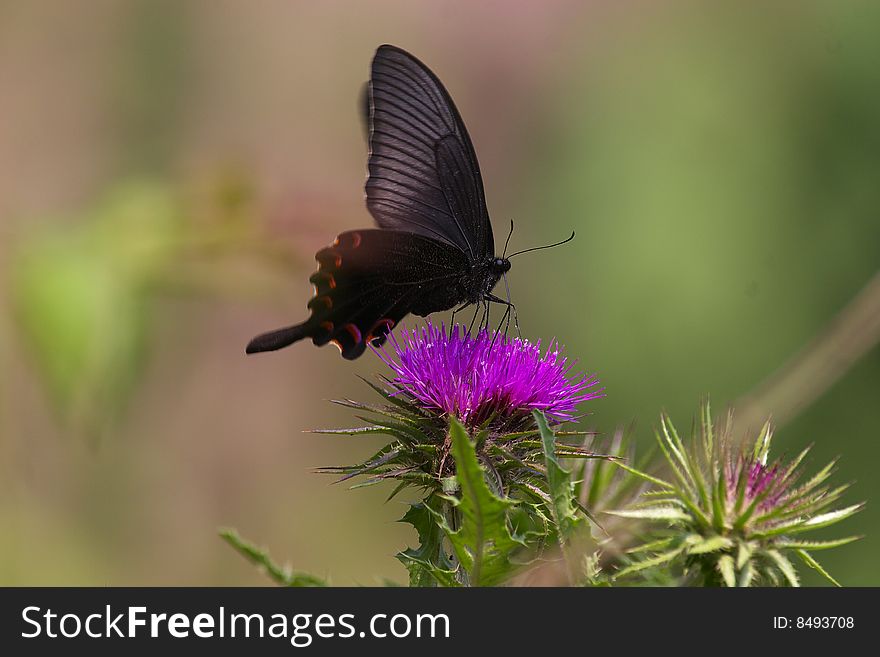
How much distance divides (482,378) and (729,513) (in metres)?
0.96

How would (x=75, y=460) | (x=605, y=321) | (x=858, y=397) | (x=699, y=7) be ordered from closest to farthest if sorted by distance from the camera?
1. (x=75, y=460)
2. (x=858, y=397)
3. (x=605, y=321)
4. (x=699, y=7)

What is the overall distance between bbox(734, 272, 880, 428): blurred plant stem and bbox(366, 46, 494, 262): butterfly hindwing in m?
1.66

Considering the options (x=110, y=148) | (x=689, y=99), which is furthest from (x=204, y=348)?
(x=689, y=99)

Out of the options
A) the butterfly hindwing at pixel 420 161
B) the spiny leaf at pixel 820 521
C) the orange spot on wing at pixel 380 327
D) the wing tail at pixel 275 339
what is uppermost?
the butterfly hindwing at pixel 420 161

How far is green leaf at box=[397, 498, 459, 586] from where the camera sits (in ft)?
10.3

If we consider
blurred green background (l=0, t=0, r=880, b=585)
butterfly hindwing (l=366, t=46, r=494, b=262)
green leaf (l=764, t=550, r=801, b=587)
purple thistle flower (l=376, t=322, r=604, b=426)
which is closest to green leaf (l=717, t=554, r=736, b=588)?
green leaf (l=764, t=550, r=801, b=587)

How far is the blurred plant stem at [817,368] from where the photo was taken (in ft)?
8.80

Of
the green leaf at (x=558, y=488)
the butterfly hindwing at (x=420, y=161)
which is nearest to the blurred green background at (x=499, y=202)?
the butterfly hindwing at (x=420, y=161)

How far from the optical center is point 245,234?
4.14m

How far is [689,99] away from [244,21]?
438 cm

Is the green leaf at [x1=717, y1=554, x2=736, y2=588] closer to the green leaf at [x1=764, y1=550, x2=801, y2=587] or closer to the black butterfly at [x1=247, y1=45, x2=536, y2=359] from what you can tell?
the green leaf at [x1=764, y1=550, x2=801, y2=587]

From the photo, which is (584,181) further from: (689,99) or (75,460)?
(75,460)

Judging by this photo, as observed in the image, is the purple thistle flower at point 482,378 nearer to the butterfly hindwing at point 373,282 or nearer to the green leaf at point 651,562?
the butterfly hindwing at point 373,282

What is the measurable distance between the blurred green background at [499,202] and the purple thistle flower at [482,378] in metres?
2.63
